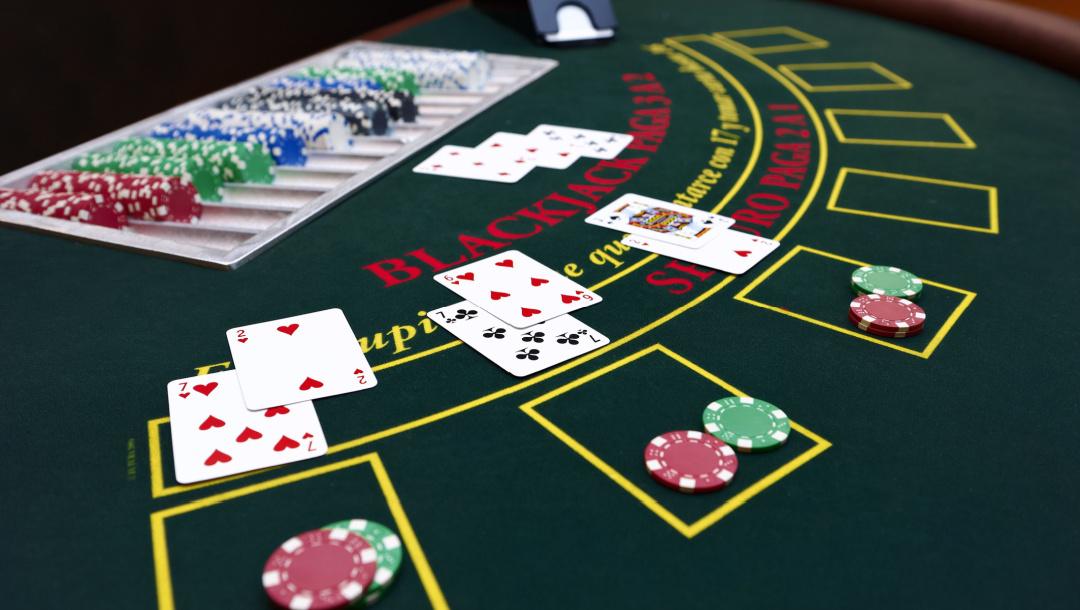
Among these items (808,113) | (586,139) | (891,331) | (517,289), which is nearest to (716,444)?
(891,331)

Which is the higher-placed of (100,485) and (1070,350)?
(100,485)

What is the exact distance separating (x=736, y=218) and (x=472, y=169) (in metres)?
1.21

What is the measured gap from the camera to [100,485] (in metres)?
1.88

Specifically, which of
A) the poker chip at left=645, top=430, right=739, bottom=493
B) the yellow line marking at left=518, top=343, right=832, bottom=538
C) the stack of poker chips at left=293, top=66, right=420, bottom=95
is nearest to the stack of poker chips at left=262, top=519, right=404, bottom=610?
the yellow line marking at left=518, top=343, right=832, bottom=538

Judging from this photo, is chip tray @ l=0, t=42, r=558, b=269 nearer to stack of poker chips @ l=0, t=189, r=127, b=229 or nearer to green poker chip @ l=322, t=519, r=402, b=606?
stack of poker chips @ l=0, t=189, r=127, b=229

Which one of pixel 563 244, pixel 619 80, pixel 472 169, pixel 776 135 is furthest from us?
pixel 619 80

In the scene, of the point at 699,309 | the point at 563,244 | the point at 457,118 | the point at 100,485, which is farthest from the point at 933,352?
the point at 457,118

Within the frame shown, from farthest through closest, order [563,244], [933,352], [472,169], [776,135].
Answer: [776,135] < [472,169] < [563,244] < [933,352]

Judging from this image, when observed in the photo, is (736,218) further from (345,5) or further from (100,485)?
(345,5)

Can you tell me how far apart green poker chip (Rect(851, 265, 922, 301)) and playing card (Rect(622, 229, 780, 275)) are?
13.2 inches

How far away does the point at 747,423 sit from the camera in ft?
6.46

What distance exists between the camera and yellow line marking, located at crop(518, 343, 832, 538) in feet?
5.68

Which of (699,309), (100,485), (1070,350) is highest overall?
(100,485)

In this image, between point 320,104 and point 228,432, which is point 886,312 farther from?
point 320,104
